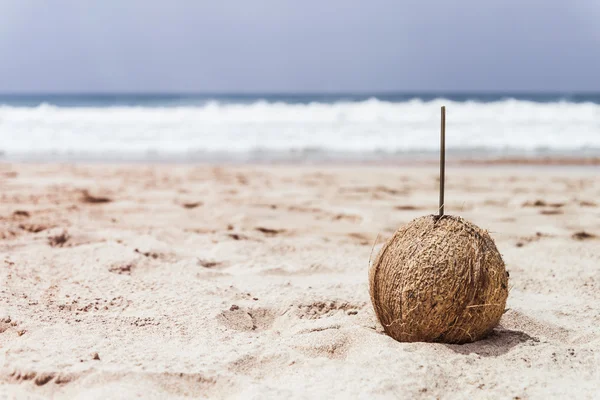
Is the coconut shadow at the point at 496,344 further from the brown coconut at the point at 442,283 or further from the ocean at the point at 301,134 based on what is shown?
the ocean at the point at 301,134

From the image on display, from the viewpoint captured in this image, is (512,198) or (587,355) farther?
(512,198)

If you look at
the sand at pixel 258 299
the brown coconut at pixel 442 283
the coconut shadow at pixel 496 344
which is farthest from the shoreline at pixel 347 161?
the brown coconut at pixel 442 283

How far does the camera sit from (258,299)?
11.4ft

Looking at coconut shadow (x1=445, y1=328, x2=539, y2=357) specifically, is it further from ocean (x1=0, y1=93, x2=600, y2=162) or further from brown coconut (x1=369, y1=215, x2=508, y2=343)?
ocean (x1=0, y1=93, x2=600, y2=162)

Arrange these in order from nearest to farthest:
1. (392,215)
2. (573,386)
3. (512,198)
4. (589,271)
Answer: (573,386), (589,271), (392,215), (512,198)

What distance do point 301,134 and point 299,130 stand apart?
0.68m

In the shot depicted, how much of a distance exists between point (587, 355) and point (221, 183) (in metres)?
5.94

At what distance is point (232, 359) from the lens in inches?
102

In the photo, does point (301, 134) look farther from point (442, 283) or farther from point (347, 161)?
point (442, 283)

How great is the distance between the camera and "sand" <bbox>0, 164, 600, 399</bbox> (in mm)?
2402

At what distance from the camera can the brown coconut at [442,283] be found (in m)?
2.58

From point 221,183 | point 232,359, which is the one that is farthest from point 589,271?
point 221,183

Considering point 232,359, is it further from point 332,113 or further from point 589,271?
point 332,113

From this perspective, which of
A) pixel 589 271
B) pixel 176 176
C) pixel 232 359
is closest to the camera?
pixel 232 359
